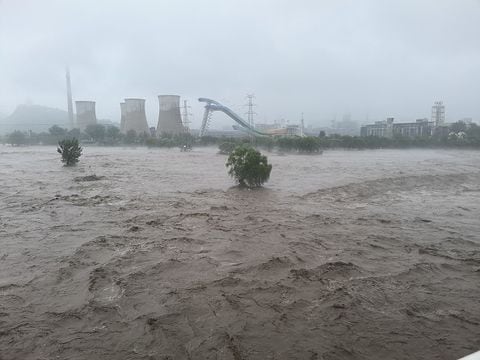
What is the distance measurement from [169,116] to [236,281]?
191 feet

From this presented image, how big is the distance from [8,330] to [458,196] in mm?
15646

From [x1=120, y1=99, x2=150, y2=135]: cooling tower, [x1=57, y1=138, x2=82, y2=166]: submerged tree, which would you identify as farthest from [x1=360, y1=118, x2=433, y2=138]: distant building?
[x1=57, y1=138, x2=82, y2=166]: submerged tree

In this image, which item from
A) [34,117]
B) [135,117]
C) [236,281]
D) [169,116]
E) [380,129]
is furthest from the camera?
[34,117]

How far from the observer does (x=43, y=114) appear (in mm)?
126125

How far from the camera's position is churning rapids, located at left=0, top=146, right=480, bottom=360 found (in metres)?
4.20

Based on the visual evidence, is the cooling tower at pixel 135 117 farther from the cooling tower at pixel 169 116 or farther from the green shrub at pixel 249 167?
the green shrub at pixel 249 167

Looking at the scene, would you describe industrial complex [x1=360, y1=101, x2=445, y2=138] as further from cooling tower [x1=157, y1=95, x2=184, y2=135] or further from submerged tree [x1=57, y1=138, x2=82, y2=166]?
submerged tree [x1=57, y1=138, x2=82, y2=166]

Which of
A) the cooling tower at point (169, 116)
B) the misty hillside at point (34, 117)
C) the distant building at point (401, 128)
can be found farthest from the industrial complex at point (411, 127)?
the misty hillside at point (34, 117)

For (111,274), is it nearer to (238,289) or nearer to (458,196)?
(238,289)

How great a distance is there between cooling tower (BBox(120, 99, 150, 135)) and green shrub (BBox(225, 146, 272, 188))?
4863 centimetres

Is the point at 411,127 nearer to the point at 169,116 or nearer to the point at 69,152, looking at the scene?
the point at 169,116

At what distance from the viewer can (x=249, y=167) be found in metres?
16.1

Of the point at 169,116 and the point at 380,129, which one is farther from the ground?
the point at 169,116

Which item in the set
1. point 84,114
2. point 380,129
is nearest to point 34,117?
point 84,114
